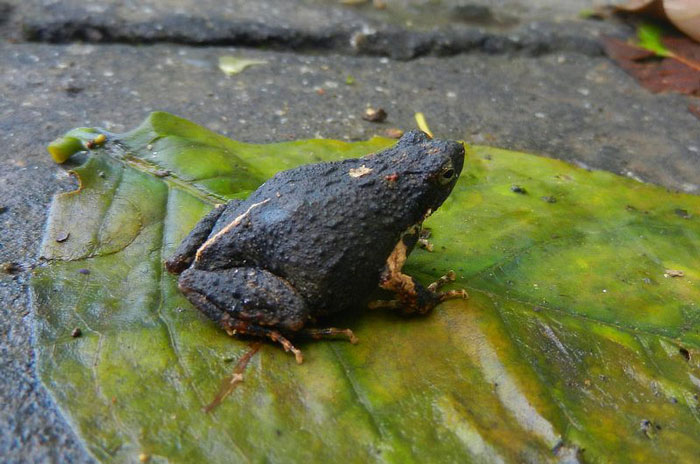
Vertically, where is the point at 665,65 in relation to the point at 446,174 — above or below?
below

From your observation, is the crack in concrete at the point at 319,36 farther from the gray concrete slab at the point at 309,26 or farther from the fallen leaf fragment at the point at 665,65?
the fallen leaf fragment at the point at 665,65

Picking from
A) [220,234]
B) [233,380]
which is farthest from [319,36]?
[233,380]

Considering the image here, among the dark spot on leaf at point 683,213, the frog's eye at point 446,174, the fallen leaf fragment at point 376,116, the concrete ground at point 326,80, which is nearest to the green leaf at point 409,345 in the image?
the dark spot on leaf at point 683,213

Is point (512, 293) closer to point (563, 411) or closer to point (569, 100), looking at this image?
point (563, 411)

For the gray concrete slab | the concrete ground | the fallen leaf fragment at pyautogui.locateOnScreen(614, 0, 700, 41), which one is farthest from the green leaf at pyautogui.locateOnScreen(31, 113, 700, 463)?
the fallen leaf fragment at pyautogui.locateOnScreen(614, 0, 700, 41)

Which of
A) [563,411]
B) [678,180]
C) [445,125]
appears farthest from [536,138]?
[563,411]

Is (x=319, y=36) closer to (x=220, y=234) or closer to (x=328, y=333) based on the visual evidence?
(x=220, y=234)
